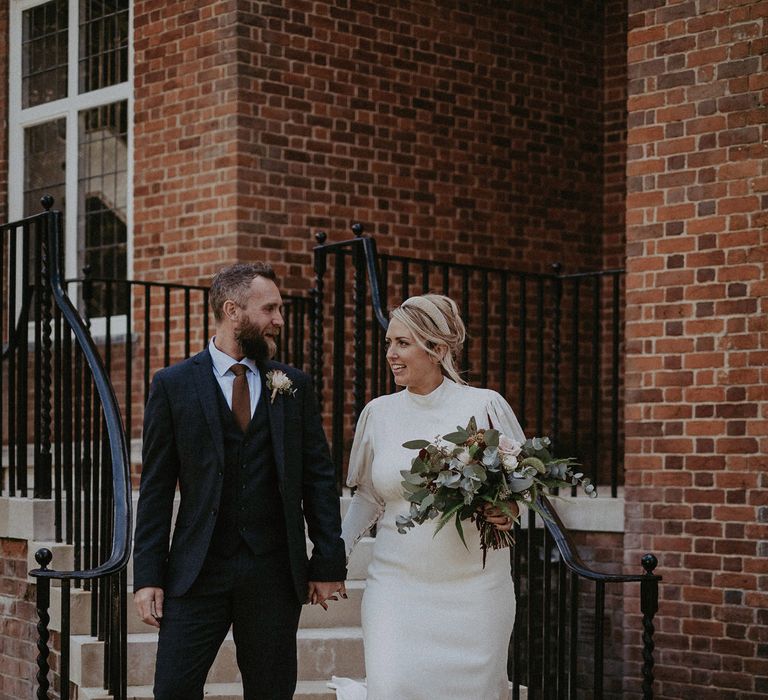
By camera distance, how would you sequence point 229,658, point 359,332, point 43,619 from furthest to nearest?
1. point 359,332
2. point 229,658
3. point 43,619

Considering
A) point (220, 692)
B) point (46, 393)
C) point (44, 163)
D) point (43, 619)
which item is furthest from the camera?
point (44, 163)

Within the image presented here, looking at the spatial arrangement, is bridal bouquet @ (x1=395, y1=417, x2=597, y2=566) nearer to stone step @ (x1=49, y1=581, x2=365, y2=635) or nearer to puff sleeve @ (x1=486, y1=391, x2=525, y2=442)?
puff sleeve @ (x1=486, y1=391, x2=525, y2=442)

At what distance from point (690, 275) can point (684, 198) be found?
1.28 ft

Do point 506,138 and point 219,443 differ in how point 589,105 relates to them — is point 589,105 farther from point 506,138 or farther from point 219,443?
point 219,443

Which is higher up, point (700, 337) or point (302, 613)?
point (700, 337)

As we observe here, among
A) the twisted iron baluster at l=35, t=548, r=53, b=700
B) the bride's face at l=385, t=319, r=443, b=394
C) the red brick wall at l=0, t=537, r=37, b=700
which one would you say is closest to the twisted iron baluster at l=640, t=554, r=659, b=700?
the bride's face at l=385, t=319, r=443, b=394

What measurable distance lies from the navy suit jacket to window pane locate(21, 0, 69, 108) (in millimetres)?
6359

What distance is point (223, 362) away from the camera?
14.8ft

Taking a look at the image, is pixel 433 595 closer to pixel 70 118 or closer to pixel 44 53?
pixel 70 118

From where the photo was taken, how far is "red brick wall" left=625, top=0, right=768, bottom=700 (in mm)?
6707

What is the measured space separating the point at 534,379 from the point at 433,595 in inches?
223

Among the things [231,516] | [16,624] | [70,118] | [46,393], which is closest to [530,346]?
[70,118]

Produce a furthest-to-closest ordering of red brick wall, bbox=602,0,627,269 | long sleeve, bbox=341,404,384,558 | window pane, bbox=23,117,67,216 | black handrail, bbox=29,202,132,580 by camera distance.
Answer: red brick wall, bbox=602,0,627,269, window pane, bbox=23,117,67,216, black handrail, bbox=29,202,132,580, long sleeve, bbox=341,404,384,558

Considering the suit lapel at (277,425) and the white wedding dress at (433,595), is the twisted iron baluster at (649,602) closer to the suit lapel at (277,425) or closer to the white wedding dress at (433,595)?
the white wedding dress at (433,595)
